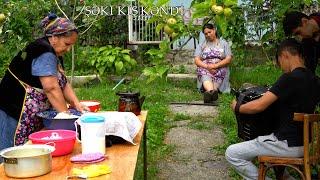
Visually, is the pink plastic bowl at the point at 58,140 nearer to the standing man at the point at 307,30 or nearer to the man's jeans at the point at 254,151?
the man's jeans at the point at 254,151

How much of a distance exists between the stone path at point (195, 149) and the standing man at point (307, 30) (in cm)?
140

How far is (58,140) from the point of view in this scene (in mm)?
2932

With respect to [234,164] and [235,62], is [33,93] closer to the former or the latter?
[234,164]

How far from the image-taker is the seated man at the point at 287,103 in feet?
13.0

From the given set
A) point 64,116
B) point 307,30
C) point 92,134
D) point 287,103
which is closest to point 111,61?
point 307,30

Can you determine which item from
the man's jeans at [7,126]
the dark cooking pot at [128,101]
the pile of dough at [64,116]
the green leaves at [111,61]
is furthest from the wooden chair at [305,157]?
the green leaves at [111,61]

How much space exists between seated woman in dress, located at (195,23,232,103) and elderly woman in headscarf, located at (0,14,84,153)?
5028 millimetres

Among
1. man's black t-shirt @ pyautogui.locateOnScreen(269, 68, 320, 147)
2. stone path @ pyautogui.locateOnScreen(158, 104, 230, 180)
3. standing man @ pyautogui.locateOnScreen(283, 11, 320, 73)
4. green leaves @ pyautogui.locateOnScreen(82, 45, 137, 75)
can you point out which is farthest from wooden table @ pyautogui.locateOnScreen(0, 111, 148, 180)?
green leaves @ pyautogui.locateOnScreen(82, 45, 137, 75)

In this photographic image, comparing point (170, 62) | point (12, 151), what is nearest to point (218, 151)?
point (170, 62)

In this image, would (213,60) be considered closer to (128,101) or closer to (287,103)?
(287,103)

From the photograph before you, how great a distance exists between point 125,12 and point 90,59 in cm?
230

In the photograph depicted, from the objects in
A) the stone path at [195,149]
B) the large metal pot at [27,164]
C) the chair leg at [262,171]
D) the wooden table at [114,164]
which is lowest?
the stone path at [195,149]

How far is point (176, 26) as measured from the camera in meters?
3.35

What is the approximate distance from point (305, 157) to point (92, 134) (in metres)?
1.74
